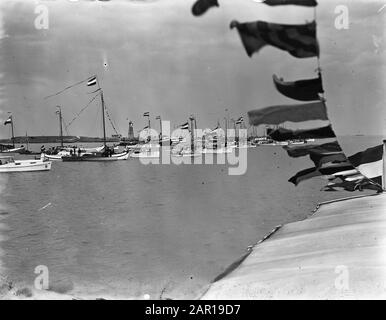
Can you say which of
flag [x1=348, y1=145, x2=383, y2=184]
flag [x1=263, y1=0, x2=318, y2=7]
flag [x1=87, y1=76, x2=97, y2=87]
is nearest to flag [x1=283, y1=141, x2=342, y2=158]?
flag [x1=348, y1=145, x2=383, y2=184]

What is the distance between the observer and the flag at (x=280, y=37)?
4371 mm

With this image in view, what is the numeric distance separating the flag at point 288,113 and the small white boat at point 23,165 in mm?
36015

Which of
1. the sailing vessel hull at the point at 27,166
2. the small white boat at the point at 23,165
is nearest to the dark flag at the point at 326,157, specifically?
the small white boat at the point at 23,165

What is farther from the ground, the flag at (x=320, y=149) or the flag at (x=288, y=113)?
the flag at (x=288, y=113)

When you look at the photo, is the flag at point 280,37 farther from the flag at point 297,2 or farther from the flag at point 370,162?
the flag at point 370,162

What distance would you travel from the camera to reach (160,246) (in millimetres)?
12023

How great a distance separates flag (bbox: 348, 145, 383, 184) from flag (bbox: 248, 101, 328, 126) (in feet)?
3.45

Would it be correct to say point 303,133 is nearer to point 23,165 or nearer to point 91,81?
point 91,81

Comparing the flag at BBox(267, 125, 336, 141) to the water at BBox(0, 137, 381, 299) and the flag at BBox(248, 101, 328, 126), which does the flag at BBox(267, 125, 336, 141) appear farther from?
the water at BBox(0, 137, 381, 299)

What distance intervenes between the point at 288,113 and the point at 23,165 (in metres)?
41.6

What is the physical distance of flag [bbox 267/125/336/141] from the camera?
16.0ft

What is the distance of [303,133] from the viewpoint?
193 inches
